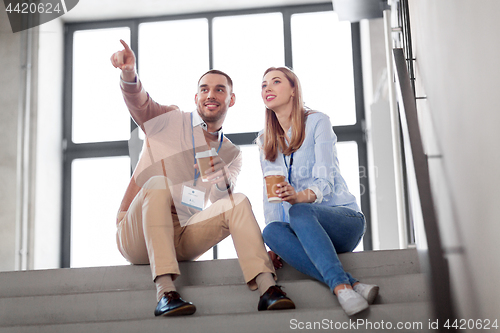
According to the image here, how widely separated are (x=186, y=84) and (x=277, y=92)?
254cm

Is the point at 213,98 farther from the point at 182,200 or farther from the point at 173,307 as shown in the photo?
the point at 173,307

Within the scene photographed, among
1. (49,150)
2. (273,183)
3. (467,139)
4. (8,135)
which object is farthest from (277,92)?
(49,150)

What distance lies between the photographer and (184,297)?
1.73 meters

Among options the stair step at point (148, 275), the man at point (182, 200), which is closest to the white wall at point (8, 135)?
the stair step at point (148, 275)

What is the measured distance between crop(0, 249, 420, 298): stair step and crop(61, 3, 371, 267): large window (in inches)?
86.4

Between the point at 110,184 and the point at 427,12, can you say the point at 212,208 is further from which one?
the point at 110,184

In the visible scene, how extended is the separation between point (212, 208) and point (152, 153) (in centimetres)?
38

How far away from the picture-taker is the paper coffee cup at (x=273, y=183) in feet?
5.41

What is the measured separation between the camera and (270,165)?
202 centimetres

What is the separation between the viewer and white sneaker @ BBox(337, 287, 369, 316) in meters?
1.45

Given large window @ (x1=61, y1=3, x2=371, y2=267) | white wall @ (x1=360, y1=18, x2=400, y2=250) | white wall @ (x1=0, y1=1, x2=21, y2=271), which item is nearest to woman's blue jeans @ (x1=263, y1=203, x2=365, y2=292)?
white wall @ (x1=360, y1=18, x2=400, y2=250)

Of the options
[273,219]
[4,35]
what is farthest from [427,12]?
[4,35]

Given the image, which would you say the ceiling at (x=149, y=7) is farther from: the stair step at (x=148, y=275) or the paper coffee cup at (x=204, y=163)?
the stair step at (x=148, y=275)

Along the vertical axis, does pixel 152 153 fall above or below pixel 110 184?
below
